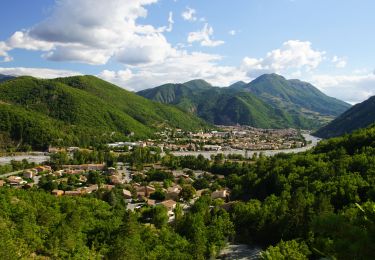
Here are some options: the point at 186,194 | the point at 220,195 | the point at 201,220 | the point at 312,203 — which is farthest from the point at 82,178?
the point at 312,203

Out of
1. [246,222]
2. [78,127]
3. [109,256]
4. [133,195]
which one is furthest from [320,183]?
[78,127]

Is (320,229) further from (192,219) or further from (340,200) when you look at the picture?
(340,200)

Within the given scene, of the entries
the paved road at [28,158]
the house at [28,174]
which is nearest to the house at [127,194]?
the house at [28,174]

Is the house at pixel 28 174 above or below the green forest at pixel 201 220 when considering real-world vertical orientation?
below

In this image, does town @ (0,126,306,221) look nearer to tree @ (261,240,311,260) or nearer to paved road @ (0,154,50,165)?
paved road @ (0,154,50,165)

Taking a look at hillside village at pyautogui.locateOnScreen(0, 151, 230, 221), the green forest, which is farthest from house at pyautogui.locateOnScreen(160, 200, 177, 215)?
the green forest

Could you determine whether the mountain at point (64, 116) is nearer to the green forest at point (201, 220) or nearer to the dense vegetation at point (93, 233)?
the green forest at point (201, 220)
